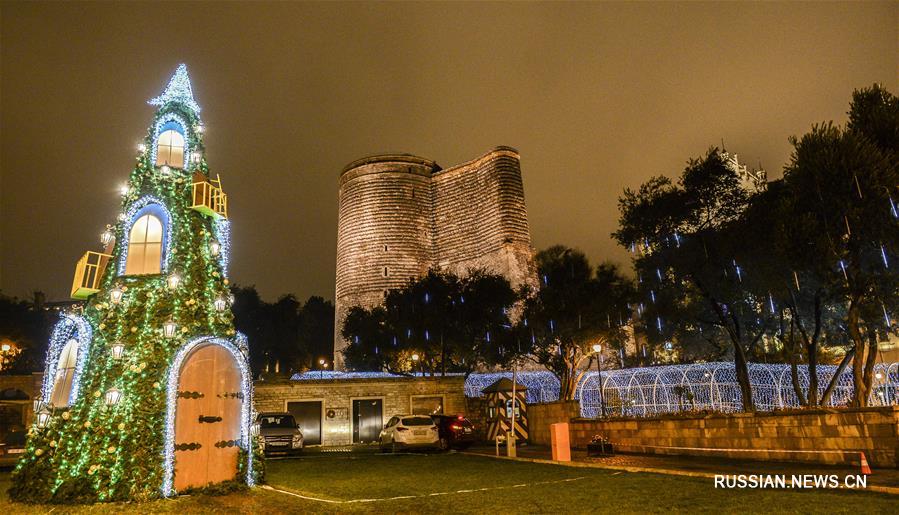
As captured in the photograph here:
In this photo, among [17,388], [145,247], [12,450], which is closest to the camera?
[145,247]

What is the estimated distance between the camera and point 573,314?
1132 inches

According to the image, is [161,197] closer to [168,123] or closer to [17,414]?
[168,123]

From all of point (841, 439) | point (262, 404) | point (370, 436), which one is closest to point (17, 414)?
point (262, 404)

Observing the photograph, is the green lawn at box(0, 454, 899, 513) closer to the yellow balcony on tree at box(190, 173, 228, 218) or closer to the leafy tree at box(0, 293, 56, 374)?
the yellow balcony on tree at box(190, 173, 228, 218)

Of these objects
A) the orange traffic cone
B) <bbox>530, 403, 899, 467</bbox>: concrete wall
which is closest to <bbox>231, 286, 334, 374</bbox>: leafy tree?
<bbox>530, 403, 899, 467</bbox>: concrete wall

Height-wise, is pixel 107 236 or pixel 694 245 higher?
pixel 694 245

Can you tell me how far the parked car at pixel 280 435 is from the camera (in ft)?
60.3

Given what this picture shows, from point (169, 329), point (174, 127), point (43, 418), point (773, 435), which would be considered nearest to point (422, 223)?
point (174, 127)

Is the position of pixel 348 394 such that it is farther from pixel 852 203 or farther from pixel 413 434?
pixel 852 203

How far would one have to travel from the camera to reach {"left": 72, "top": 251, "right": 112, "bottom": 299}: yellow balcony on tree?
418 inches

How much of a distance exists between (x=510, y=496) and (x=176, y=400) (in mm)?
5412

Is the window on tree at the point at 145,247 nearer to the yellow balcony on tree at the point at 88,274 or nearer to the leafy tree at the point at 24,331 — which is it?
the yellow balcony on tree at the point at 88,274

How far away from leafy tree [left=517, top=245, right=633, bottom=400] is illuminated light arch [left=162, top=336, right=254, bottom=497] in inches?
759

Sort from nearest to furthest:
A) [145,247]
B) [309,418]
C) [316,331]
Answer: [145,247]
[309,418]
[316,331]
